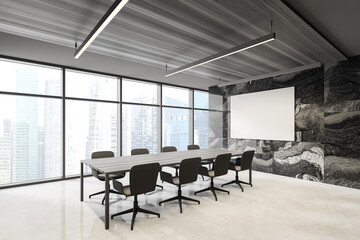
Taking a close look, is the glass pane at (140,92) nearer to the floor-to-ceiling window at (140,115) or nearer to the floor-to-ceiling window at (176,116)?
the floor-to-ceiling window at (140,115)

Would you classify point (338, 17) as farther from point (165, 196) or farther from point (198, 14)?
point (165, 196)

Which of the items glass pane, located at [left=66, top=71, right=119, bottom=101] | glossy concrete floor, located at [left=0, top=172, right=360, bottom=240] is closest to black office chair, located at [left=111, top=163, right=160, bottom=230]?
glossy concrete floor, located at [left=0, top=172, right=360, bottom=240]

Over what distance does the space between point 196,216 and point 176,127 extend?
505 centimetres

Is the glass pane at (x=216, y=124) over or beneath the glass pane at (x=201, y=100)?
beneath

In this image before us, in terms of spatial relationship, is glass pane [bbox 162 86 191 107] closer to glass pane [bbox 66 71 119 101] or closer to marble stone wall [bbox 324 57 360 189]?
glass pane [bbox 66 71 119 101]

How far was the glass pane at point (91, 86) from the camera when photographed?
5609 millimetres

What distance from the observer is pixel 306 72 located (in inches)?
217

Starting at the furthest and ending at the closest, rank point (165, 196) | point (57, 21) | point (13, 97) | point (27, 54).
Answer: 1. point (13, 97)
2. point (27, 54)
3. point (165, 196)
4. point (57, 21)

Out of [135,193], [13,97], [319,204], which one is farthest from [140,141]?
[319,204]

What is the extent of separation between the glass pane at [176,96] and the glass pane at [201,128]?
0.68 m

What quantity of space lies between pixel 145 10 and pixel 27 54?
3362 millimetres

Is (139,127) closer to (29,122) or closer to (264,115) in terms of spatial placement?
(29,122)

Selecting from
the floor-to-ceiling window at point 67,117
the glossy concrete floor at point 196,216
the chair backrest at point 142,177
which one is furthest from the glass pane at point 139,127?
the chair backrest at point 142,177

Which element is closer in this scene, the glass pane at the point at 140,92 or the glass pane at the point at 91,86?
the glass pane at the point at 91,86
